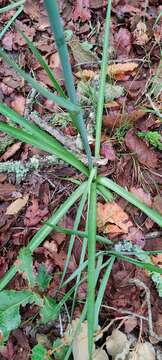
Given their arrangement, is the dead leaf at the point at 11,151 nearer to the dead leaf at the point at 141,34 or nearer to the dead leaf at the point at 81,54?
the dead leaf at the point at 81,54

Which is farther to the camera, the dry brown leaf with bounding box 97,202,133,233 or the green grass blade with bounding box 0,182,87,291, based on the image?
the dry brown leaf with bounding box 97,202,133,233

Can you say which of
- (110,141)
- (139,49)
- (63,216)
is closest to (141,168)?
(110,141)

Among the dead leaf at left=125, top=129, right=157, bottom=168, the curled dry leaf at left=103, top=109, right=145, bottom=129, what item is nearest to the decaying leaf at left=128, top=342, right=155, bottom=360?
the dead leaf at left=125, top=129, right=157, bottom=168

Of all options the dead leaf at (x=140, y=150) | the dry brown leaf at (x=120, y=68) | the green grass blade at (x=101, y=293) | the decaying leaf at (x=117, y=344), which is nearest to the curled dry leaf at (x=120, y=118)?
the dead leaf at (x=140, y=150)

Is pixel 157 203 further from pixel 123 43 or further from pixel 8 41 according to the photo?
pixel 8 41

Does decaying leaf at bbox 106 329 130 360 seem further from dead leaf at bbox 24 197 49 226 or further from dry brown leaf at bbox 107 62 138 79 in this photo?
dry brown leaf at bbox 107 62 138 79

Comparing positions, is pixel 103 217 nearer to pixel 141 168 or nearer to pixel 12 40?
pixel 141 168

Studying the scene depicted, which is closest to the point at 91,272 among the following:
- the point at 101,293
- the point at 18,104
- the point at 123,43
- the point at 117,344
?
the point at 101,293
